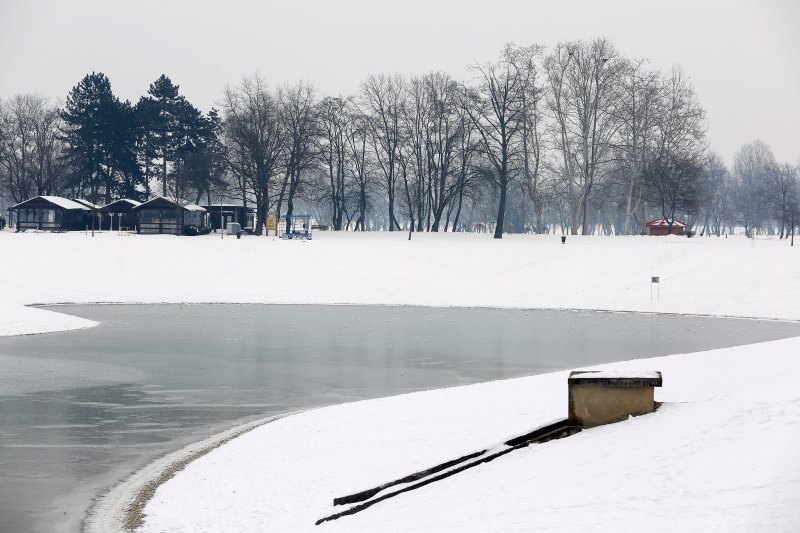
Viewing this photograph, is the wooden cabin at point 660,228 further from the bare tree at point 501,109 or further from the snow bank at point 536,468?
the snow bank at point 536,468

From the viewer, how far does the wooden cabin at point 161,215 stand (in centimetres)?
10888

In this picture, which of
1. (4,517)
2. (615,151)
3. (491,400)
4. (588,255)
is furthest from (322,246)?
(4,517)

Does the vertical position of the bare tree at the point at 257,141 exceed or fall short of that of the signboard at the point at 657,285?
it exceeds it

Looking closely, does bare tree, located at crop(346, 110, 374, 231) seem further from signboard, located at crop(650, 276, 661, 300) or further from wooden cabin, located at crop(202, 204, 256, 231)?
signboard, located at crop(650, 276, 661, 300)

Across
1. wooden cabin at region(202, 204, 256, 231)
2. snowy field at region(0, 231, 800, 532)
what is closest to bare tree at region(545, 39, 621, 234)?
wooden cabin at region(202, 204, 256, 231)

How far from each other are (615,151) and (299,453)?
320ft

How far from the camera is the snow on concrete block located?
567 inches

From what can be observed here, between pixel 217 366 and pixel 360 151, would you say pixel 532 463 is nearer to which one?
pixel 217 366

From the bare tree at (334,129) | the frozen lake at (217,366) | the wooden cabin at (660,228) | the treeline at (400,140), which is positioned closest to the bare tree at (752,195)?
the treeline at (400,140)

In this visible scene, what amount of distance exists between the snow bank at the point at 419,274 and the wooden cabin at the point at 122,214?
26.0 meters

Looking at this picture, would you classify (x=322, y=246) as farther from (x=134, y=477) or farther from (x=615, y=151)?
(x=134, y=477)

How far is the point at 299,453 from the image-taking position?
17.4 m

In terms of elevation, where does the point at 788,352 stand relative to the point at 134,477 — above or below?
above

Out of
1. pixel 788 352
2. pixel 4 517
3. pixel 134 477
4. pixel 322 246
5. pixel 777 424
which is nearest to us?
pixel 777 424
